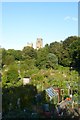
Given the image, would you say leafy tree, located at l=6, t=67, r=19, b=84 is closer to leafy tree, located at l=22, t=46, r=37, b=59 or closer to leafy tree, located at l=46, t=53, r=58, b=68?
leafy tree, located at l=46, t=53, r=58, b=68

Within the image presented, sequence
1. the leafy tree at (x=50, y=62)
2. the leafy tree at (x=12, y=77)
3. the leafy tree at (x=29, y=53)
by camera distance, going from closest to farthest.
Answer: the leafy tree at (x=12, y=77) → the leafy tree at (x=50, y=62) → the leafy tree at (x=29, y=53)

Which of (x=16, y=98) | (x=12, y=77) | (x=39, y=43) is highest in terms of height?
(x=39, y=43)

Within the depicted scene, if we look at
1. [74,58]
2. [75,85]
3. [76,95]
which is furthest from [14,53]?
[76,95]

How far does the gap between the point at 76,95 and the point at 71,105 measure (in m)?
0.88

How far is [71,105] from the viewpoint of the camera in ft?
16.2

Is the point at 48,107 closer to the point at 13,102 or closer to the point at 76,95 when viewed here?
the point at 13,102

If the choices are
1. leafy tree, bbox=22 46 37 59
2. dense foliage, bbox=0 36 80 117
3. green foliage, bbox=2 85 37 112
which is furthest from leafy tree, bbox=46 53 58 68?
green foliage, bbox=2 85 37 112

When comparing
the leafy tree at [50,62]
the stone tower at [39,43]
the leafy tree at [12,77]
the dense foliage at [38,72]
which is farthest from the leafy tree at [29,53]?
the leafy tree at [12,77]

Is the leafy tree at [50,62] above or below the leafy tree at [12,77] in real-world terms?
above

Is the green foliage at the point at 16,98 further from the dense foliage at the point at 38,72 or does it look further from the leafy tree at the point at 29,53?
the leafy tree at the point at 29,53

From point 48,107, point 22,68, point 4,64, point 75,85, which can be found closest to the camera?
point 48,107

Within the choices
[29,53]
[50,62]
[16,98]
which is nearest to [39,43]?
[29,53]

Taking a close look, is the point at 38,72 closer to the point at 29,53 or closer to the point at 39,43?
the point at 29,53

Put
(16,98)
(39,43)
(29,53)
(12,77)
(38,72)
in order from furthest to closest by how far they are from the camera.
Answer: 1. (39,43)
2. (29,53)
3. (38,72)
4. (12,77)
5. (16,98)
